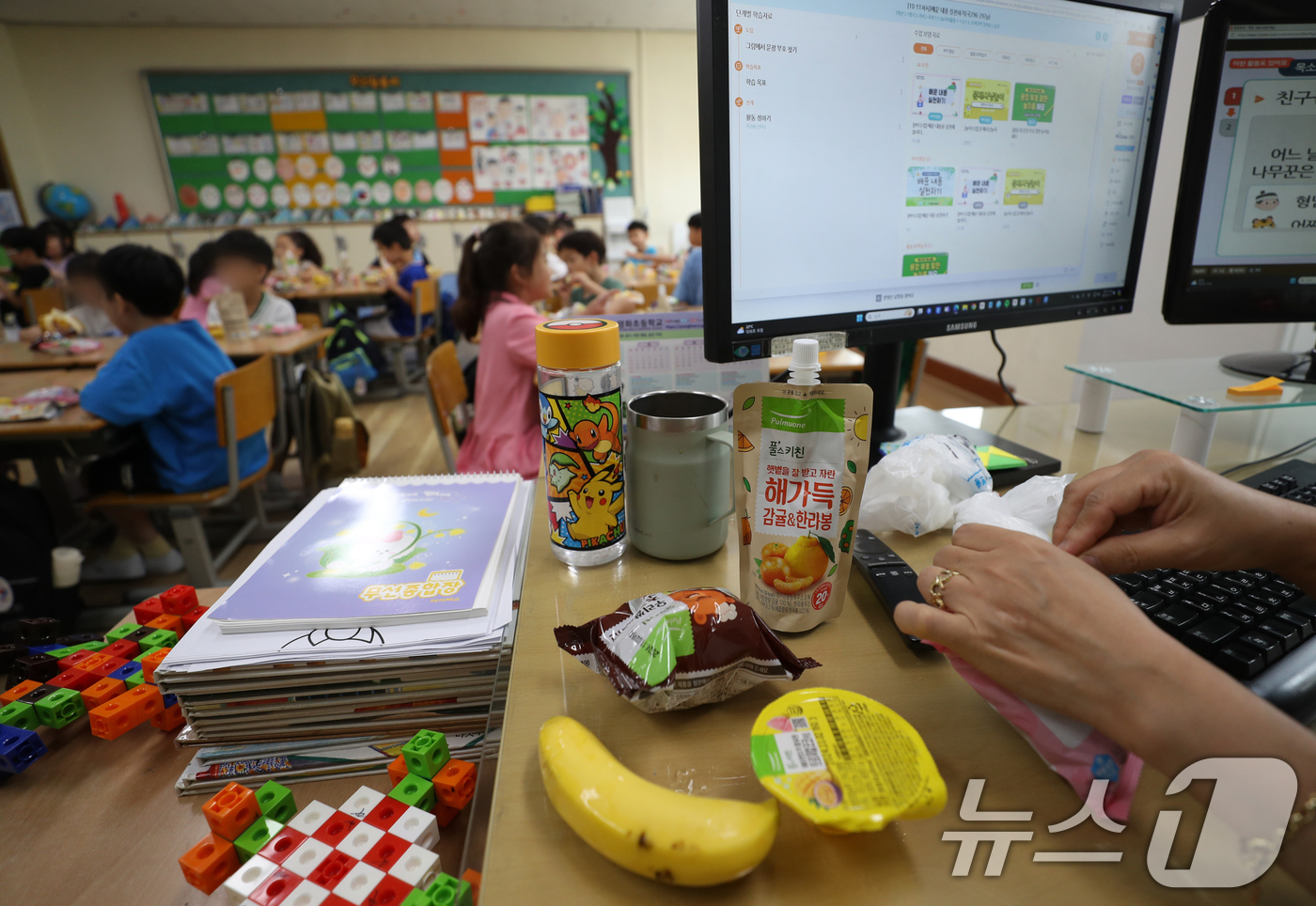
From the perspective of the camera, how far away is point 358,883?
385mm

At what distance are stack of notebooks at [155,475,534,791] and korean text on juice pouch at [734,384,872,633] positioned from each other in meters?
0.22

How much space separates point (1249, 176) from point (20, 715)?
4.91 ft

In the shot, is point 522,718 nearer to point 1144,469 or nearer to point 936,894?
point 936,894

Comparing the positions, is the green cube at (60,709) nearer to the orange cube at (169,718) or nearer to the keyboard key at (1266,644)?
the orange cube at (169,718)

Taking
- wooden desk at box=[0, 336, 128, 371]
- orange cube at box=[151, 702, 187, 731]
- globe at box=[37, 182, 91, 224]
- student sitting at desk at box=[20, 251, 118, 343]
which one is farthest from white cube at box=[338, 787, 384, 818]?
globe at box=[37, 182, 91, 224]

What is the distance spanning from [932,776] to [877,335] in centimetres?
50

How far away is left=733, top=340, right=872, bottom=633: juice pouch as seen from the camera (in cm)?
48

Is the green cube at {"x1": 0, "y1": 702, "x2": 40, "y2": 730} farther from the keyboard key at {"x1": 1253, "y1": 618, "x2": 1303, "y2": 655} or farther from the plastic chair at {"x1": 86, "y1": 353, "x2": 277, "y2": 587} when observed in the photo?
the plastic chair at {"x1": 86, "y1": 353, "x2": 277, "y2": 587}

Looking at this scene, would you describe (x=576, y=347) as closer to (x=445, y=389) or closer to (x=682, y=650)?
(x=682, y=650)

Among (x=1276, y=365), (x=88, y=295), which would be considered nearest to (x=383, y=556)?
(x=1276, y=365)

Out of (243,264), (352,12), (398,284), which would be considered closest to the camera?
(243,264)

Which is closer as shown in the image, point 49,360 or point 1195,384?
point 1195,384

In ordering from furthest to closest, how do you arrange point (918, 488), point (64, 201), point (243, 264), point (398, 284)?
point (64, 201)
point (398, 284)
point (243, 264)
point (918, 488)

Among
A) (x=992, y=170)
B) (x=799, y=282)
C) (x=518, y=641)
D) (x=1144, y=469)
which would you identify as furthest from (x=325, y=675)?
(x=992, y=170)
